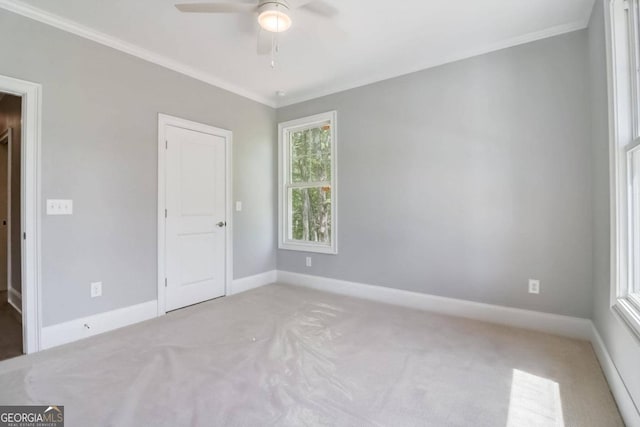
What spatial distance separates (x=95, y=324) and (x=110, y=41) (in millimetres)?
2514

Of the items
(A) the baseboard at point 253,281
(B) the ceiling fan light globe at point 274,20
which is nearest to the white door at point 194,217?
(A) the baseboard at point 253,281

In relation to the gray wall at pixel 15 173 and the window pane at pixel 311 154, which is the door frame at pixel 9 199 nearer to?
the gray wall at pixel 15 173

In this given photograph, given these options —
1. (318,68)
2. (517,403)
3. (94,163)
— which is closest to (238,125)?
(318,68)

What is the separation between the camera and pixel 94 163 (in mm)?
2574

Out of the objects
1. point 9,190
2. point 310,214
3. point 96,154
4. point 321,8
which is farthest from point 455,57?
point 9,190

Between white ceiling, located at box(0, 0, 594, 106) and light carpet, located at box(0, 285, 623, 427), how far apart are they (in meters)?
2.60

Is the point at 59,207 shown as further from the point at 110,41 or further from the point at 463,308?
the point at 463,308

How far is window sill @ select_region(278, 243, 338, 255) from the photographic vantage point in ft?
12.6

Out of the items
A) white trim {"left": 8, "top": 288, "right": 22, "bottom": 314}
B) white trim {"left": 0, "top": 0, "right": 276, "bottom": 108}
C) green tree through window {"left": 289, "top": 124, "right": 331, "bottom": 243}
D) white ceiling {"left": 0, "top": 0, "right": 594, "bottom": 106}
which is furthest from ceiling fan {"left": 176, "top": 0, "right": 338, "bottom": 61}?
white trim {"left": 8, "top": 288, "right": 22, "bottom": 314}

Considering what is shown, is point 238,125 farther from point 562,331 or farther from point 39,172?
point 562,331

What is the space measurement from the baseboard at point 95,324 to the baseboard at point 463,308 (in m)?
1.91

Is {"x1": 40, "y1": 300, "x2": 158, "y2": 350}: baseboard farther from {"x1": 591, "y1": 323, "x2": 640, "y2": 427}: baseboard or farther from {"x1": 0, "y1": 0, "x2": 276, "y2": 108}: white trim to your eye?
{"x1": 591, "y1": 323, "x2": 640, "y2": 427}: baseboard

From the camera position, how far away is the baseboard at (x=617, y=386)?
1.41 meters

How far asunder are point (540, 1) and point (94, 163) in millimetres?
3811
